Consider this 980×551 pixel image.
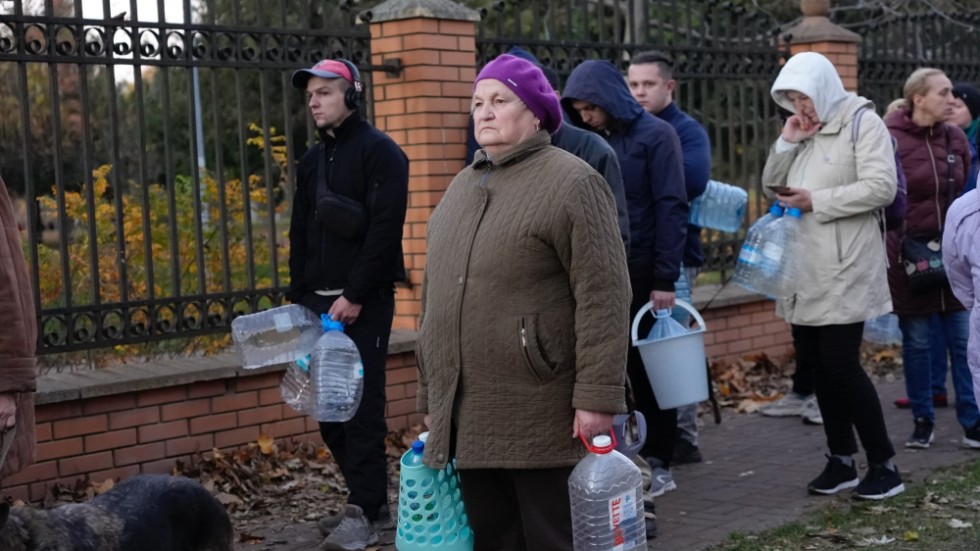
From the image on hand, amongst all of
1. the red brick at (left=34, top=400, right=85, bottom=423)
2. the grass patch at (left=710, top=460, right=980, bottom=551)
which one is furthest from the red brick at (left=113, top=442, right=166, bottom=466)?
the grass patch at (left=710, top=460, right=980, bottom=551)

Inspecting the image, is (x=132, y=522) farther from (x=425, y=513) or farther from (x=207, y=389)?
(x=207, y=389)

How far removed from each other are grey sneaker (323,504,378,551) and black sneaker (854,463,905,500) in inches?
89.6

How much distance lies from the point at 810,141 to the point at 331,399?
8.36 feet

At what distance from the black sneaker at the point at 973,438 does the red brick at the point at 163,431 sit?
414 centimetres

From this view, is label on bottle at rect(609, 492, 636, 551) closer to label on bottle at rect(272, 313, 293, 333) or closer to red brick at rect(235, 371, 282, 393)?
label on bottle at rect(272, 313, 293, 333)

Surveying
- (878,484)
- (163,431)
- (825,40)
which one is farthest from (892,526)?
(825,40)

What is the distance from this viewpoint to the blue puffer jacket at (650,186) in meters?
6.23

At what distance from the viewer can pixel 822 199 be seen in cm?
627

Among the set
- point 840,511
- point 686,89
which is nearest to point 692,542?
point 840,511

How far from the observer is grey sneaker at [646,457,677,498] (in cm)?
646

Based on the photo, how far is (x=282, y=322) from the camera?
617 cm

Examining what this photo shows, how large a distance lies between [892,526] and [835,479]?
0.54 metres

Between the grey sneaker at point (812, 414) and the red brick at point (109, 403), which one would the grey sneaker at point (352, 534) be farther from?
the grey sneaker at point (812, 414)

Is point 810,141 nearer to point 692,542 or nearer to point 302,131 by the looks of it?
→ point 692,542
